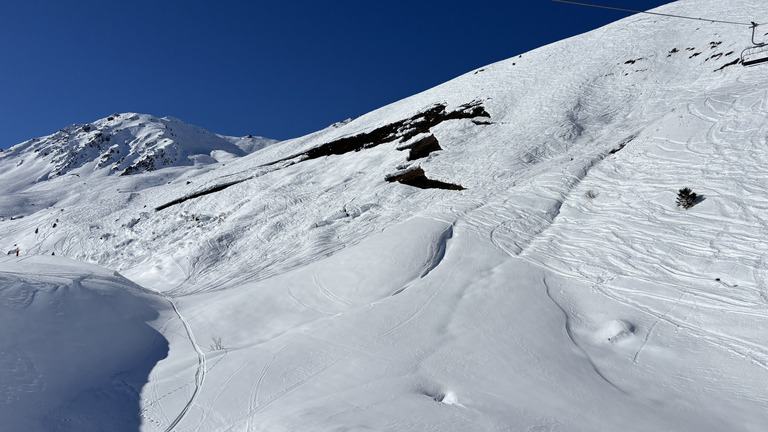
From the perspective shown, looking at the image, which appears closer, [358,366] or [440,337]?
[358,366]

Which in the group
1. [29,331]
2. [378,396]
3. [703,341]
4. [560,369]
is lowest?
[703,341]

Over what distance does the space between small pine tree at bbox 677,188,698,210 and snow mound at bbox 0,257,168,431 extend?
12.1m

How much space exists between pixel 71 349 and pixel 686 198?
13358 millimetres

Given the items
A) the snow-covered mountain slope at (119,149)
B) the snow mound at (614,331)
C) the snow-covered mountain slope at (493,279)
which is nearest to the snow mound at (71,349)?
the snow-covered mountain slope at (493,279)

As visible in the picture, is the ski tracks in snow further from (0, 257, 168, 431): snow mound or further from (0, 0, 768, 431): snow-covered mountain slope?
(0, 257, 168, 431): snow mound

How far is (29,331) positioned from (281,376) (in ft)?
13.5

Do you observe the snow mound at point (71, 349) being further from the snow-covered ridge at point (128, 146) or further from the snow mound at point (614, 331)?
the snow-covered ridge at point (128, 146)

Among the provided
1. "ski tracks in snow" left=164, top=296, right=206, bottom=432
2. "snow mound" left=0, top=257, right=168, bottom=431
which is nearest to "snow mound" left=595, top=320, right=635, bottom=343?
"ski tracks in snow" left=164, top=296, right=206, bottom=432

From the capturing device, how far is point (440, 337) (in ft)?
23.9

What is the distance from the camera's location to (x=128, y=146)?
8919cm

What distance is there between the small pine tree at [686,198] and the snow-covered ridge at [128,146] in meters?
73.6

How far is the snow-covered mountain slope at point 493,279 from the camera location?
5734 millimetres

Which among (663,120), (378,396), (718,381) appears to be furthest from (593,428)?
(663,120)

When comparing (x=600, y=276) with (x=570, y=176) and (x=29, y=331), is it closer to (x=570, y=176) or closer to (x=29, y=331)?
(x=570, y=176)
